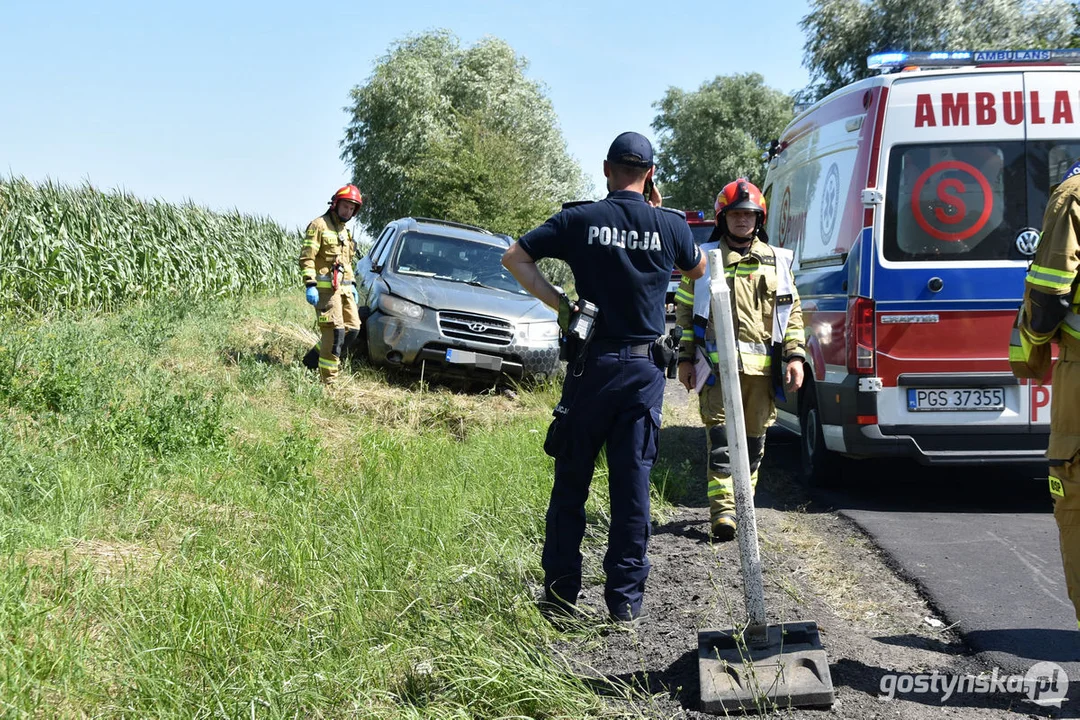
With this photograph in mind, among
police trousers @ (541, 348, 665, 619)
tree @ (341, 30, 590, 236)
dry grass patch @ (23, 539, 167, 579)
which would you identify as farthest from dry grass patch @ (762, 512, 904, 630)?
tree @ (341, 30, 590, 236)

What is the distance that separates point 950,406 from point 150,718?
16.6ft

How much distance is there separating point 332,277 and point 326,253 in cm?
30

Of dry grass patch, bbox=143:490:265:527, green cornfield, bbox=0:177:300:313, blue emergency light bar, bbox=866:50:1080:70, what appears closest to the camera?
dry grass patch, bbox=143:490:265:527

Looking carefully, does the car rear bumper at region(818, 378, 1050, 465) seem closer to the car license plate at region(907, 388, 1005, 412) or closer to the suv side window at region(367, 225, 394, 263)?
the car license plate at region(907, 388, 1005, 412)

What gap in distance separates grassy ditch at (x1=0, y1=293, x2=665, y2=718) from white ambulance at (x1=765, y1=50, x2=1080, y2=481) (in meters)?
2.23

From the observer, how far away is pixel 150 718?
3.36 meters

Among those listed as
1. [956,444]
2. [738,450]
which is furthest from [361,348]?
[738,450]

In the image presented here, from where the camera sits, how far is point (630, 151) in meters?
4.30

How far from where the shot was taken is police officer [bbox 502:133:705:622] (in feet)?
13.9

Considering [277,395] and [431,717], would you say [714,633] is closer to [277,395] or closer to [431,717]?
[431,717]

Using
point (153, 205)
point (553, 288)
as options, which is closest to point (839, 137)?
point (553, 288)

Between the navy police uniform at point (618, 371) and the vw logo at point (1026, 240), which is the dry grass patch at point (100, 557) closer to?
the navy police uniform at point (618, 371)

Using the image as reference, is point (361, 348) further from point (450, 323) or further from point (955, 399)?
point (955, 399)

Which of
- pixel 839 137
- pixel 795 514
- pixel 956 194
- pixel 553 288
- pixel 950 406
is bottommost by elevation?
pixel 795 514
